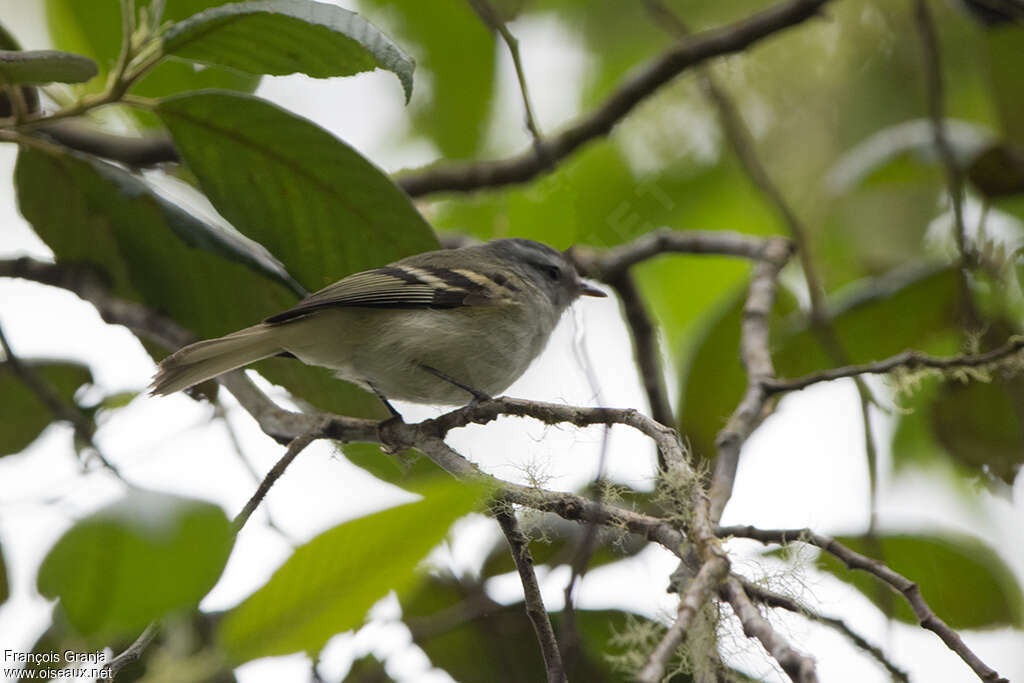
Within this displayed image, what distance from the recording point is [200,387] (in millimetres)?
3074

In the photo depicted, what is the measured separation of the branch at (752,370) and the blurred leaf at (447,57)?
1338 millimetres

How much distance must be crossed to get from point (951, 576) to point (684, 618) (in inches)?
68.7

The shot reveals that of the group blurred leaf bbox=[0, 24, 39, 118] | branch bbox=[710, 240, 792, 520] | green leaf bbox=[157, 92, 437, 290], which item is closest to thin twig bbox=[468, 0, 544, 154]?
green leaf bbox=[157, 92, 437, 290]

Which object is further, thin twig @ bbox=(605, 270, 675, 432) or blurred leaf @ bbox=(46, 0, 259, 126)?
thin twig @ bbox=(605, 270, 675, 432)

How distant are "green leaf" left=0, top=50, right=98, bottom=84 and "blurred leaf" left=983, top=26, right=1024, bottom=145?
3.03 m

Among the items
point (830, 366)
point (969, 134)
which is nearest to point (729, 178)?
point (969, 134)

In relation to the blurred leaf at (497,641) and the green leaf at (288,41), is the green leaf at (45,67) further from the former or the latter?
the blurred leaf at (497,641)

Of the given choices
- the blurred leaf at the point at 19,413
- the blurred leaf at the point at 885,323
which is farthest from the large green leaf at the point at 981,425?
the blurred leaf at the point at 19,413

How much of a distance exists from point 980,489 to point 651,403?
112cm

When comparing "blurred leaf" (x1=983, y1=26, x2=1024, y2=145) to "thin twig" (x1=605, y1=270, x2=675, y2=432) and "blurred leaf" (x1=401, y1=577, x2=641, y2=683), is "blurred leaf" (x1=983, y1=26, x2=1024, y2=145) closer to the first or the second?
"thin twig" (x1=605, y1=270, x2=675, y2=432)

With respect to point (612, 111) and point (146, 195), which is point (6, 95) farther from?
point (612, 111)

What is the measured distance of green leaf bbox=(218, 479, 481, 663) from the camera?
94cm

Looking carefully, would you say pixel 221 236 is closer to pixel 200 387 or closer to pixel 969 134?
pixel 200 387

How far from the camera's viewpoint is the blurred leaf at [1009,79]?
3436 millimetres
